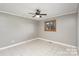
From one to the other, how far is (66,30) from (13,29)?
10.1 feet

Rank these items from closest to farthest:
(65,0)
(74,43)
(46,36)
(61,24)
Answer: (65,0)
(74,43)
(61,24)
(46,36)

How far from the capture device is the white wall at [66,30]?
3.64 meters

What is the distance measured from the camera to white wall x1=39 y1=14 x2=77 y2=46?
364cm

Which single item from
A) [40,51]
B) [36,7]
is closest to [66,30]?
[40,51]

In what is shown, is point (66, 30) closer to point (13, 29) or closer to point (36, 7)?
point (36, 7)

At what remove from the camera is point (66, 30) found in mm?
4023

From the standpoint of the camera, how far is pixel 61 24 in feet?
14.2

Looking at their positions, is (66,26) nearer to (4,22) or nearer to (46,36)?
(46,36)

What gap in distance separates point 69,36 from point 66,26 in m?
0.60

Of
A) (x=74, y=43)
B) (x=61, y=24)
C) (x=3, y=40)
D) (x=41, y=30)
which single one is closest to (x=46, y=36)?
(x=41, y=30)

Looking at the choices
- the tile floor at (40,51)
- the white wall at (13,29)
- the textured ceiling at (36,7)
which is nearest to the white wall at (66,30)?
the tile floor at (40,51)

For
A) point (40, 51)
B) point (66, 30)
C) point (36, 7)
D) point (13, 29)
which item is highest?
point (36, 7)

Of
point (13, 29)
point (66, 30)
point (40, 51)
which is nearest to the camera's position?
point (40, 51)

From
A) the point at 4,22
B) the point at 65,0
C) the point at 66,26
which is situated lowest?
the point at 66,26
